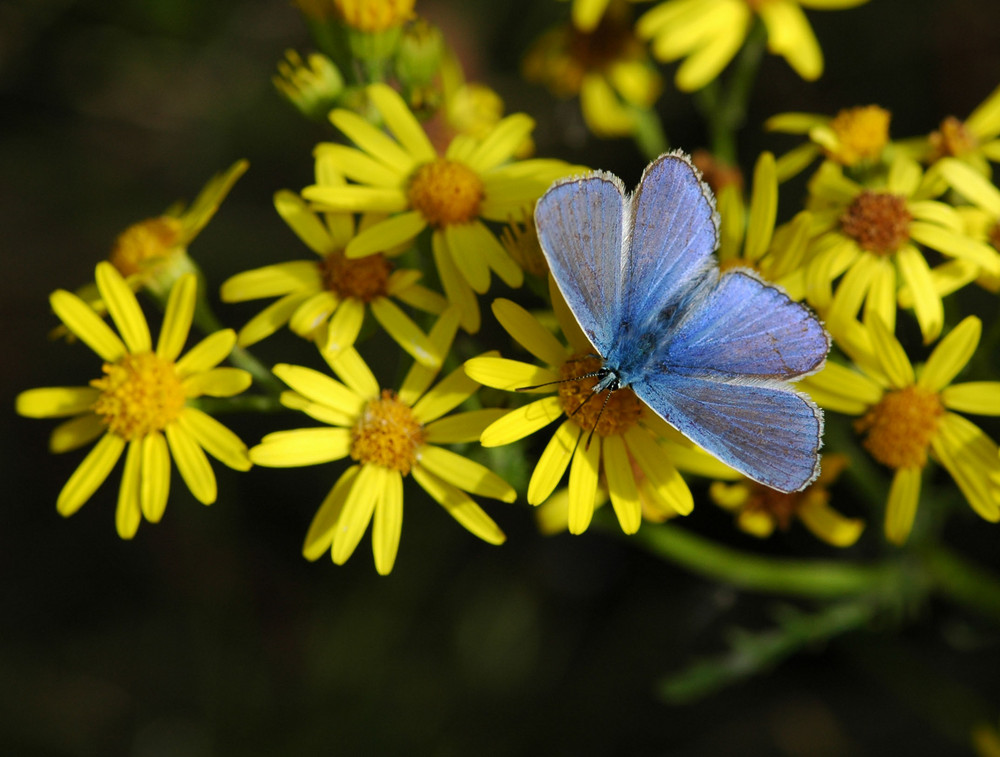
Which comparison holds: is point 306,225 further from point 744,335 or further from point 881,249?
point 881,249

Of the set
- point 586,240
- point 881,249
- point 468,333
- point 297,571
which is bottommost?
point 297,571

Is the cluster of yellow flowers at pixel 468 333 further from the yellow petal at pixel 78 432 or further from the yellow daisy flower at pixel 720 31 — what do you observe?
the yellow daisy flower at pixel 720 31

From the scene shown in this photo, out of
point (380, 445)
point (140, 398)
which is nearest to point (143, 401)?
point (140, 398)

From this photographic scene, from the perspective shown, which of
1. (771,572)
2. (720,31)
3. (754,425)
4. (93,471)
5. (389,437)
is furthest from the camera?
(720,31)

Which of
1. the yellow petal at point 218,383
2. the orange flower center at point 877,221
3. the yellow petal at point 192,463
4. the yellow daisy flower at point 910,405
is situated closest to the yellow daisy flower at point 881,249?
the orange flower center at point 877,221

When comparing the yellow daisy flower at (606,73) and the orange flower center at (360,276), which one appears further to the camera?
the yellow daisy flower at (606,73)
